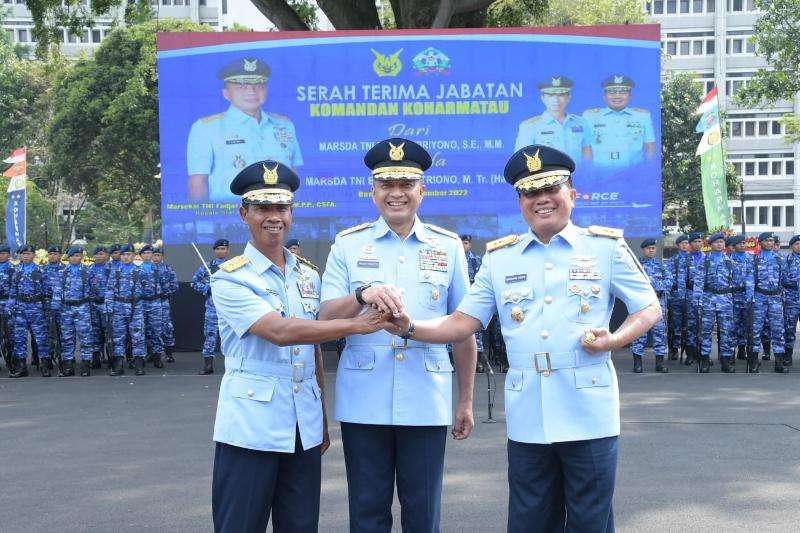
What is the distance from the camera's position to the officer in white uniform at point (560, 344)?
124 inches

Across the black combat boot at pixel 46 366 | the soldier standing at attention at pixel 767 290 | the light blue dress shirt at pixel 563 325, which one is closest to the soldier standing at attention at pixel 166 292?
the black combat boot at pixel 46 366

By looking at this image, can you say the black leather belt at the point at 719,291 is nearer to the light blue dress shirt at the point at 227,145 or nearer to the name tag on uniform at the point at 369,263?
the light blue dress shirt at the point at 227,145

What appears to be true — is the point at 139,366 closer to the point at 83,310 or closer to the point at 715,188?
the point at 83,310

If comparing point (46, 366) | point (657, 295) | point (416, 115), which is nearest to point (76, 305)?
point (46, 366)

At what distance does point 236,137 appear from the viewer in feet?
41.3

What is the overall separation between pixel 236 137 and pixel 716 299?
7.09 metres

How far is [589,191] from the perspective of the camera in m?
12.5

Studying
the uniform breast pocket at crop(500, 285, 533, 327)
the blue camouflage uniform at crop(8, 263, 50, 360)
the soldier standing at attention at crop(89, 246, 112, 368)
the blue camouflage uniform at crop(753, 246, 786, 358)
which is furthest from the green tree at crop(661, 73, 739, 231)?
the uniform breast pocket at crop(500, 285, 533, 327)

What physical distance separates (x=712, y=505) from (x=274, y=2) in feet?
39.8

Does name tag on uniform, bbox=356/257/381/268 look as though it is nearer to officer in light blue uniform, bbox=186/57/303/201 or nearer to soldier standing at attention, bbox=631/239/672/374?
soldier standing at attention, bbox=631/239/672/374

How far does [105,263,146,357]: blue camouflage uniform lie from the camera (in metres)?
12.4

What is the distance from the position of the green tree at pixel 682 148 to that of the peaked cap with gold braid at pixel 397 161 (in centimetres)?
3165

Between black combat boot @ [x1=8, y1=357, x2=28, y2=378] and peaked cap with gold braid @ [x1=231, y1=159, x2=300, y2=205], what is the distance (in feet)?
33.8

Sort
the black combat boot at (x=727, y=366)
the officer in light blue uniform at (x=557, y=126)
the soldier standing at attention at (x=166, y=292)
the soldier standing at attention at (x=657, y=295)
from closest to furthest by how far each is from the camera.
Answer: the black combat boot at (x=727, y=366), the soldier standing at attention at (x=657, y=295), the officer in light blue uniform at (x=557, y=126), the soldier standing at attention at (x=166, y=292)
